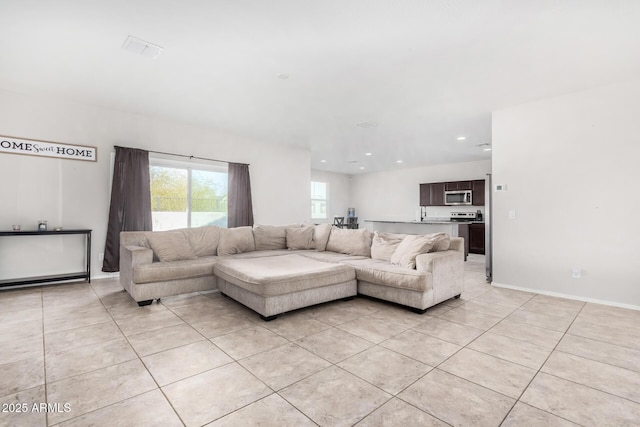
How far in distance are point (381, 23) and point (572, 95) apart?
2.95m

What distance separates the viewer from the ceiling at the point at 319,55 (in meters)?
2.29

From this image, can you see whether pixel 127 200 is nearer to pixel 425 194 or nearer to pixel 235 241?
pixel 235 241

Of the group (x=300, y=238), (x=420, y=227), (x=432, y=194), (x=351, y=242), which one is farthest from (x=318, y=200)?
(x=351, y=242)

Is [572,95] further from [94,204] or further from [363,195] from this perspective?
[363,195]

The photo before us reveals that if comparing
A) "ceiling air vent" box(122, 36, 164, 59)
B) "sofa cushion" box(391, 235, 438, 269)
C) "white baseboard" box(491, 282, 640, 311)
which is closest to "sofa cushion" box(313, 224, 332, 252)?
"sofa cushion" box(391, 235, 438, 269)

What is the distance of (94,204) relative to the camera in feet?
14.8

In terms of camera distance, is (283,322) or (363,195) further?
(363,195)

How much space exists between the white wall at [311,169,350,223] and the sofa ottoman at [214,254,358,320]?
6.90 m

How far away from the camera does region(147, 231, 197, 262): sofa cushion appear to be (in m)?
3.70

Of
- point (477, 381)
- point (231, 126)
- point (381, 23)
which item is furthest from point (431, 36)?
point (231, 126)

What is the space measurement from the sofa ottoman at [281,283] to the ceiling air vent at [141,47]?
232 centimetres

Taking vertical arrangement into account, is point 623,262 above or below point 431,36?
below

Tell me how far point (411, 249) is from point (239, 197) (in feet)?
12.2

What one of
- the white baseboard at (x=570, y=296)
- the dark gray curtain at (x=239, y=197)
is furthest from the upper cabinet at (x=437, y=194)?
the dark gray curtain at (x=239, y=197)
